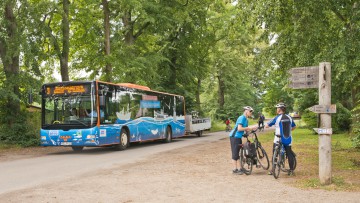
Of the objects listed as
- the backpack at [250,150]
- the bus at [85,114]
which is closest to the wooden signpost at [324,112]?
the backpack at [250,150]

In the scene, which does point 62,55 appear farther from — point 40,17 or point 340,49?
point 340,49

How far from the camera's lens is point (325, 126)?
30.9ft

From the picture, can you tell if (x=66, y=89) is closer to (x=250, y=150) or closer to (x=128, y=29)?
(x=250, y=150)

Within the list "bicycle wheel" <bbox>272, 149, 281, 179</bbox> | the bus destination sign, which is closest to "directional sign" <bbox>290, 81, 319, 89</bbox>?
"bicycle wheel" <bbox>272, 149, 281, 179</bbox>

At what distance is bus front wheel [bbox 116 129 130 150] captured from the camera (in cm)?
1952

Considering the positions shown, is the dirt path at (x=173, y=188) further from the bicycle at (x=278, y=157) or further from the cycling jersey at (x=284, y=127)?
the cycling jersey at (x=284, y=127)

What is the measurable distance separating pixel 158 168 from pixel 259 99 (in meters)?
71.4

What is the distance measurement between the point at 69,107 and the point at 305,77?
35.5 ft

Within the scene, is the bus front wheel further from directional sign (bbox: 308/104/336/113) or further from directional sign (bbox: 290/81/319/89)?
directional sign (bbox: 308/104/336/113)

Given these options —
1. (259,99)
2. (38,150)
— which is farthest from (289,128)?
(259,99)

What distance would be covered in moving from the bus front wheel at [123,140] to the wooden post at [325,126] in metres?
11.7

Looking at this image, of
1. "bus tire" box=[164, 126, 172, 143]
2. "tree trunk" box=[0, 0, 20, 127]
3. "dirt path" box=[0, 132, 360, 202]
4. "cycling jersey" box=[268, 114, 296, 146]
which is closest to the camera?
"dirt path" box=[0, 132, 360, 202]

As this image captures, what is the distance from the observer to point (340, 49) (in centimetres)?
1050

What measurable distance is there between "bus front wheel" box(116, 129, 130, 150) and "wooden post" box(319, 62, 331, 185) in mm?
11707
